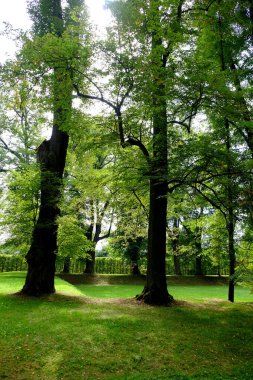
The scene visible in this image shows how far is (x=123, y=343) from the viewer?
5.91m

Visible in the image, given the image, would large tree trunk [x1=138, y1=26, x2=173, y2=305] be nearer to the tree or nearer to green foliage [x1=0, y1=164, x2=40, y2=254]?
the tree

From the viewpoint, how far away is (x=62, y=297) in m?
10.2

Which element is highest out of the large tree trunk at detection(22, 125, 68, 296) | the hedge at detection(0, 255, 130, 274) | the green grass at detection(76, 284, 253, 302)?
the large tree trunk at detection(22, 125, 68, 296)

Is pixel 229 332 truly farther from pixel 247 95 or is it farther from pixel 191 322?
pixel 247 95

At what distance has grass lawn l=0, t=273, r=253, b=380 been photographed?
16.0 feet

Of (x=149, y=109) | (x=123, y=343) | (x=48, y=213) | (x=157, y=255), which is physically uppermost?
(x=149, y=109)

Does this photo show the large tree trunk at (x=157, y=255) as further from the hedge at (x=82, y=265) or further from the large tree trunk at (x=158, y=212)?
the hedge at (x=82, y=265)

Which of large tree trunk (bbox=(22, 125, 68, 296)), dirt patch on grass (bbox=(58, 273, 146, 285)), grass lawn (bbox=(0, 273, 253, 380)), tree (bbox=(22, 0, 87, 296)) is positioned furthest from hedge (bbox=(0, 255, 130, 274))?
grass lawn (bbox=(0, 273, 253, 380))

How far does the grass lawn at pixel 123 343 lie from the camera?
4.88 metres

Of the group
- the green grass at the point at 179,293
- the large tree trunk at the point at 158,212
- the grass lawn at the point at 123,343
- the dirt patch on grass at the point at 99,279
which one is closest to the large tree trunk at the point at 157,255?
the large tree trunk at the point at 158,212

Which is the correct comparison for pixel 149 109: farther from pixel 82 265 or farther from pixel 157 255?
pixel 82 265

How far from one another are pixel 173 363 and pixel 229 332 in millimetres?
2331

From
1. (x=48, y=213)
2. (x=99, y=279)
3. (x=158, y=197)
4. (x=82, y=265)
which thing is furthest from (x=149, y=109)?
(x=82, y=265)

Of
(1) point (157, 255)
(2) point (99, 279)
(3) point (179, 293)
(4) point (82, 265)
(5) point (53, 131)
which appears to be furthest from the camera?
(4) point (82, 265)
